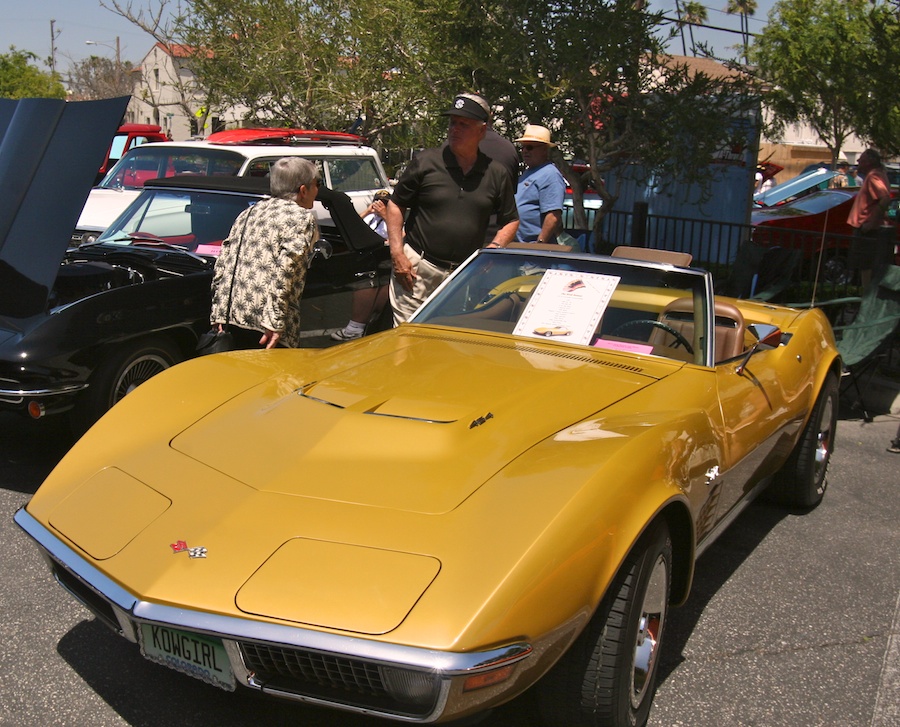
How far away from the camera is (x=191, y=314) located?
554 centimetres

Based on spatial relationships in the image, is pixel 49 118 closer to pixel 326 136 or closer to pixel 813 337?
pixel 813 337

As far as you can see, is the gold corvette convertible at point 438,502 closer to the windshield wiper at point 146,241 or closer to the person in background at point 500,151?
the windshield wiper at point 146,241

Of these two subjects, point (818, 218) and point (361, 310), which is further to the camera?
point (818, 218)

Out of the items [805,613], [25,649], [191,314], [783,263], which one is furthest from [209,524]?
[783,263]

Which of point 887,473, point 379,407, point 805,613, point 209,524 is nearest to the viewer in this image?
point 209,524

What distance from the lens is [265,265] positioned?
5.15 metres

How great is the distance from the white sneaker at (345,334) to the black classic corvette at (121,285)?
0.06m

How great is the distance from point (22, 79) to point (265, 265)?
47.7m

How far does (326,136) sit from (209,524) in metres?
9.75

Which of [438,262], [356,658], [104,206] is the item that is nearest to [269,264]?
[438,262]

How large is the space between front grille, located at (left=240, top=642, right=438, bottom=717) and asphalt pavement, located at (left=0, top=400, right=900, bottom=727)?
45 cm

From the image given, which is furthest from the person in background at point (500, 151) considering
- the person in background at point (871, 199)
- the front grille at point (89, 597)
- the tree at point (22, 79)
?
the tree at point (22, 79)

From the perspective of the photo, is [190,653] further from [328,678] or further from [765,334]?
[765,334]

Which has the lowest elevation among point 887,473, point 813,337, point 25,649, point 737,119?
point 887,473
